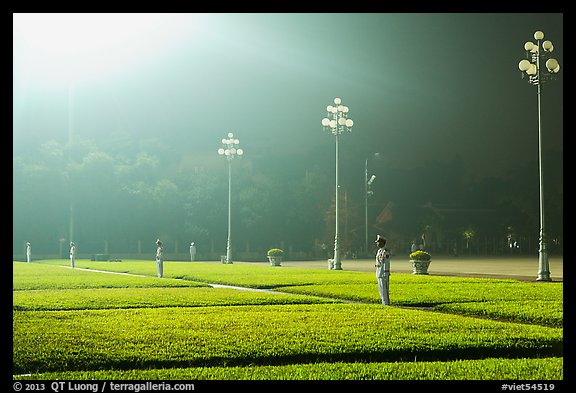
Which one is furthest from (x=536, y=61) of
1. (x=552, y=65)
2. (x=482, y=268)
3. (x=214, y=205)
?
(x=214, y=205)

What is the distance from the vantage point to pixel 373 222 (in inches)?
3900

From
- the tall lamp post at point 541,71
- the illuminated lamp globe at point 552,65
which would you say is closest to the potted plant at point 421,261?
the tall lamp post at point 541,71

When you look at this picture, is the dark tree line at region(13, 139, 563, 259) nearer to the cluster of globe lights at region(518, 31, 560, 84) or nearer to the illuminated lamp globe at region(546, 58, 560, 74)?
the cluster of globe lights at region(518, 31, 560, 84)

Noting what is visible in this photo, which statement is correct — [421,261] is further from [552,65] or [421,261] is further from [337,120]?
[337,120]

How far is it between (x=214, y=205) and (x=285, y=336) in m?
72.1

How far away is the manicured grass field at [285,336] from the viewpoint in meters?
11.3

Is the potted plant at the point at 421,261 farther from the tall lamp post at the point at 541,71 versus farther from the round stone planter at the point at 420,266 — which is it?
the tall lamp post at the point at 541,71

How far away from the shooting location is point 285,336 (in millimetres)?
14508

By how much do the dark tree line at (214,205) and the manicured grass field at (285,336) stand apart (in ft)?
183

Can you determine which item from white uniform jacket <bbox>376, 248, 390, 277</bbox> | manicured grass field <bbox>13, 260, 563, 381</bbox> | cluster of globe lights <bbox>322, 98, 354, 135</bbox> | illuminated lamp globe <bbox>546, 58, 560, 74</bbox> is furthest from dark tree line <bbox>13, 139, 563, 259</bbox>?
white uniform jacket <bbox>376, 248, 390, 277</bbox>

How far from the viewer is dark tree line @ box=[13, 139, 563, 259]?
8044 cm

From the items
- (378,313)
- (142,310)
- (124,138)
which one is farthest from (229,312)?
(124,138)
